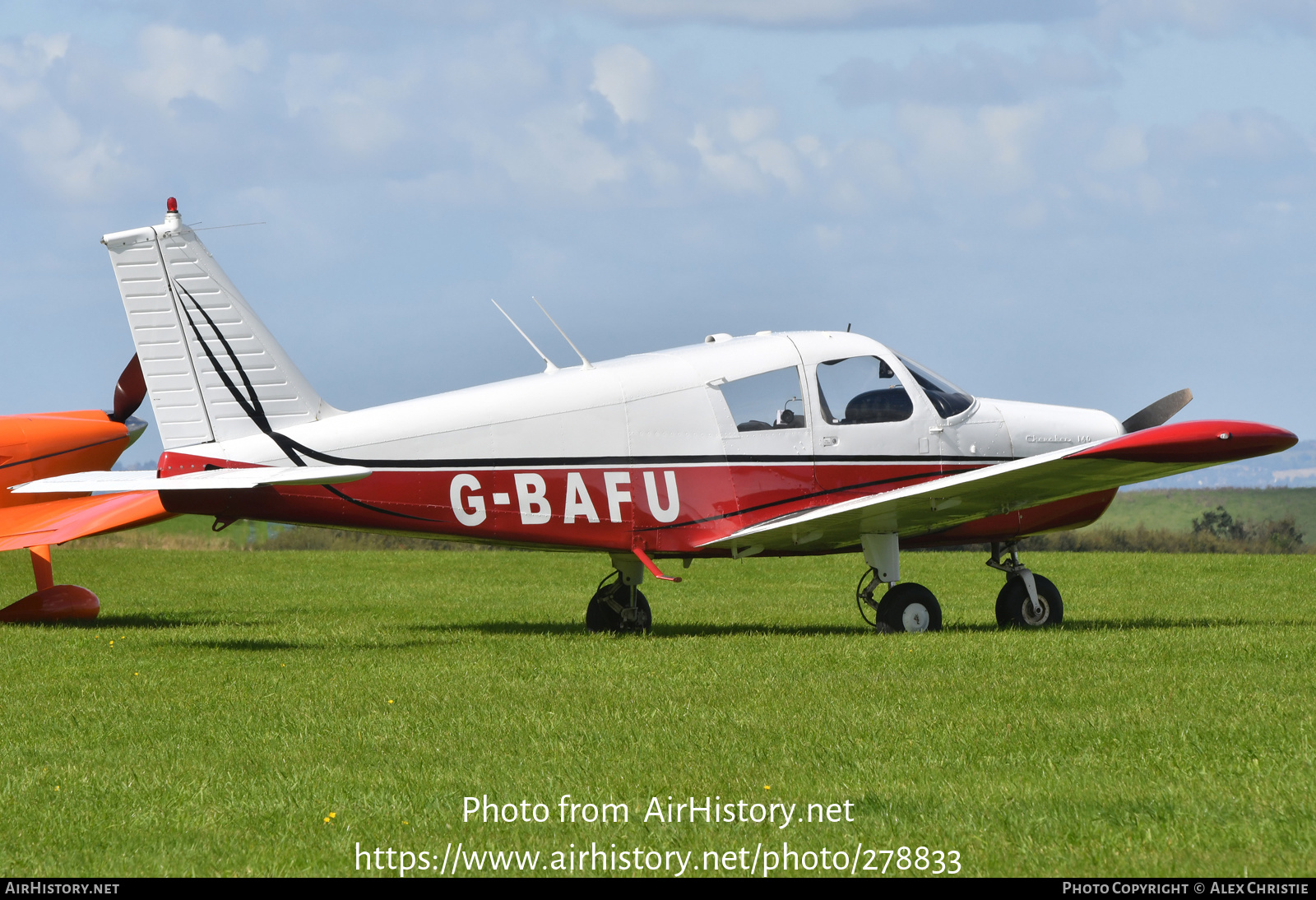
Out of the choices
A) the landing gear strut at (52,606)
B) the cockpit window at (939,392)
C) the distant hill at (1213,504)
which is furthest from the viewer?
the distant hill at (1213,504)

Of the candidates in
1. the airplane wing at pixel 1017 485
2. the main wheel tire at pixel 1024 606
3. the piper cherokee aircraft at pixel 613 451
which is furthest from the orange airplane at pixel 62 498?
the main wheel tire at pixel 1024 606

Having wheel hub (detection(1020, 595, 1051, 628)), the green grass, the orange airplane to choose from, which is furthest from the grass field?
the green grass

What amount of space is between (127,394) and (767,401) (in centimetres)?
864

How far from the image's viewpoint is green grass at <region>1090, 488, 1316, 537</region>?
54.6 m

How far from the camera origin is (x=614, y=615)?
13406mm

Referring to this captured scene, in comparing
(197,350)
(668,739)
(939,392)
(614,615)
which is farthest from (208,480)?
(939,392)

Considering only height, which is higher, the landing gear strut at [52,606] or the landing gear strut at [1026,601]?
the landing gear strut at [52,606]

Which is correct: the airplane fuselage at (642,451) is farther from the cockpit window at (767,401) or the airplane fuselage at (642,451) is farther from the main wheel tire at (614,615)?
the main wheel tire at (614,615)

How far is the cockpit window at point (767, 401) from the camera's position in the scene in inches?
Answer: 476

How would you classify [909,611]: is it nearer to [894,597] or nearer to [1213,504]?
[894,597]

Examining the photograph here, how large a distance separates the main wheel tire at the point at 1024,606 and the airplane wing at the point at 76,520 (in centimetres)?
852

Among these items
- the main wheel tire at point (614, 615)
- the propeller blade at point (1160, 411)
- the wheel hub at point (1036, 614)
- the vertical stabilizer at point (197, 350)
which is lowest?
the wheel hub at point (1036, 614)

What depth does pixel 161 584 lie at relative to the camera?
21328 millimetres
